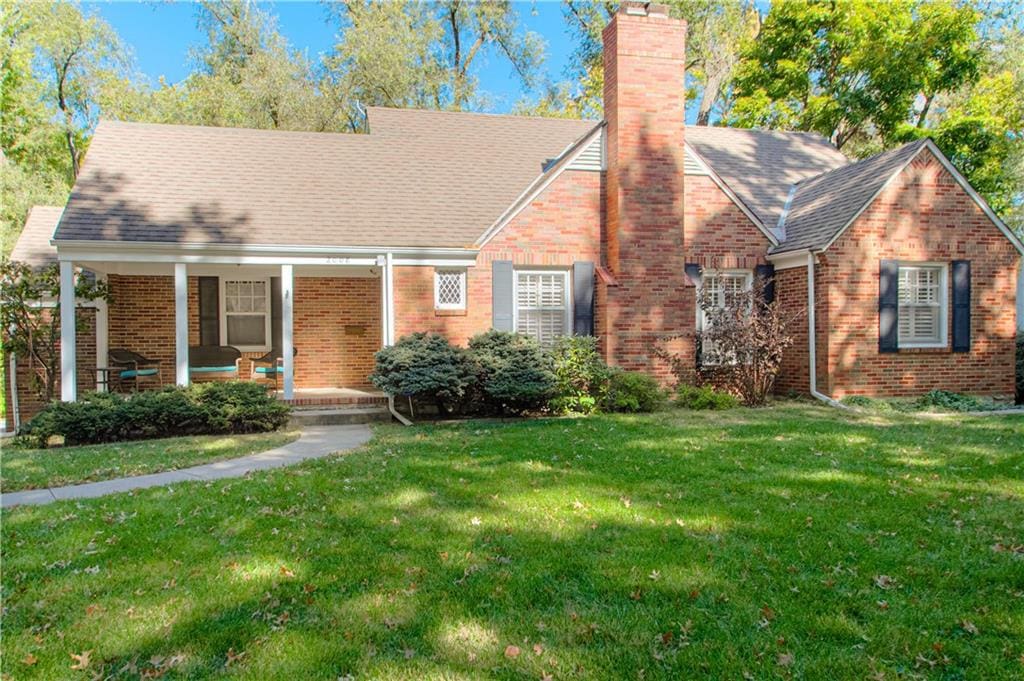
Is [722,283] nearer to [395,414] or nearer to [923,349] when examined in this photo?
[923,349]

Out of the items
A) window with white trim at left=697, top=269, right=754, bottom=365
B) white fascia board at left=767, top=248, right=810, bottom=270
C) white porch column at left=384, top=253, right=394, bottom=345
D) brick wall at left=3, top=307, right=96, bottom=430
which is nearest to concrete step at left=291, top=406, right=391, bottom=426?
white porch column at left=384, top=253, right=394, bottom=345

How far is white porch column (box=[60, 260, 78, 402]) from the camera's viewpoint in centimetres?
1134

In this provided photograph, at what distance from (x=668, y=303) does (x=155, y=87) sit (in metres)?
25.6

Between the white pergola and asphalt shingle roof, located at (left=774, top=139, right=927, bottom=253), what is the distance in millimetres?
6546

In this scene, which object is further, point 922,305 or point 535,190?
point 922,305

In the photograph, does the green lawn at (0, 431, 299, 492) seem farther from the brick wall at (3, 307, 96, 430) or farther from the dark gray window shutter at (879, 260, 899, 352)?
the dark gray window shutter at (879, 260, 899, 352)

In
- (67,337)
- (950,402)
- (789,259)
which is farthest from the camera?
(789,259)

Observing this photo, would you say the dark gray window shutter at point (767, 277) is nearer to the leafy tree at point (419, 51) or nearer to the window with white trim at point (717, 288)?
the window with white trim at point (717, 288)

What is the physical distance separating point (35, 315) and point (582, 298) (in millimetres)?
10549

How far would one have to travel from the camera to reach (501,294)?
1280 cm

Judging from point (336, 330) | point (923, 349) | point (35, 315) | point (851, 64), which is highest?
point (851, 64)

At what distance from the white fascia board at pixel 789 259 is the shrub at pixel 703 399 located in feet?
9.89

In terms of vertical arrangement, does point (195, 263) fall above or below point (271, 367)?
above

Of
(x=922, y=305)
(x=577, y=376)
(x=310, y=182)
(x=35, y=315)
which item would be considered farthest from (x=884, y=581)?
(x=35, y=315)
